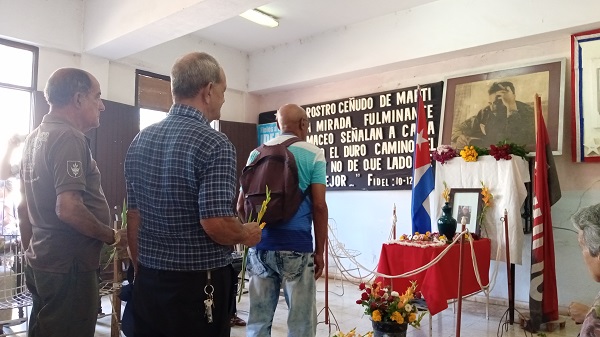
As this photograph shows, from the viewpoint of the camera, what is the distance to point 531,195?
4277 millimetres

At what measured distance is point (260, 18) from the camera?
5.59 m

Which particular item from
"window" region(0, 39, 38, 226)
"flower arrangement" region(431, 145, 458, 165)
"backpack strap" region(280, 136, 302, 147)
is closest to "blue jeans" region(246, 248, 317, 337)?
"backpack strap" region(280, 136, 302, 147)

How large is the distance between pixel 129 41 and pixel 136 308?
4187mm

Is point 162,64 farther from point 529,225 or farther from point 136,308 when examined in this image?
point 136,308

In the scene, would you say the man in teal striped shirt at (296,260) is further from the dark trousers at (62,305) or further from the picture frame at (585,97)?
the picture frame at (585,97)

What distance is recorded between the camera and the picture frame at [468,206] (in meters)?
4.15

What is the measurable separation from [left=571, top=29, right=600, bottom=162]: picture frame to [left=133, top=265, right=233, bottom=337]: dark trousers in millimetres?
4118

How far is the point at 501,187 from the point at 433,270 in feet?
4.46

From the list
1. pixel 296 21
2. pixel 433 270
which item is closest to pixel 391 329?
pixel 433 270

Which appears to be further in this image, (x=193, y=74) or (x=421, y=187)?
(x=421, y=187)

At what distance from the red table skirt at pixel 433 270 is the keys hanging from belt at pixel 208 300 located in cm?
225

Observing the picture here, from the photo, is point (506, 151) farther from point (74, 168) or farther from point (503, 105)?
point (74, 168)

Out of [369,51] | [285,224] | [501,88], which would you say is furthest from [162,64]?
[285,224]

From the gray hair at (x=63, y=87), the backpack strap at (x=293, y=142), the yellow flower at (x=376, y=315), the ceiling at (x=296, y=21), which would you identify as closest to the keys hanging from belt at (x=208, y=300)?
the backpack strap at (x=293, y=142)
